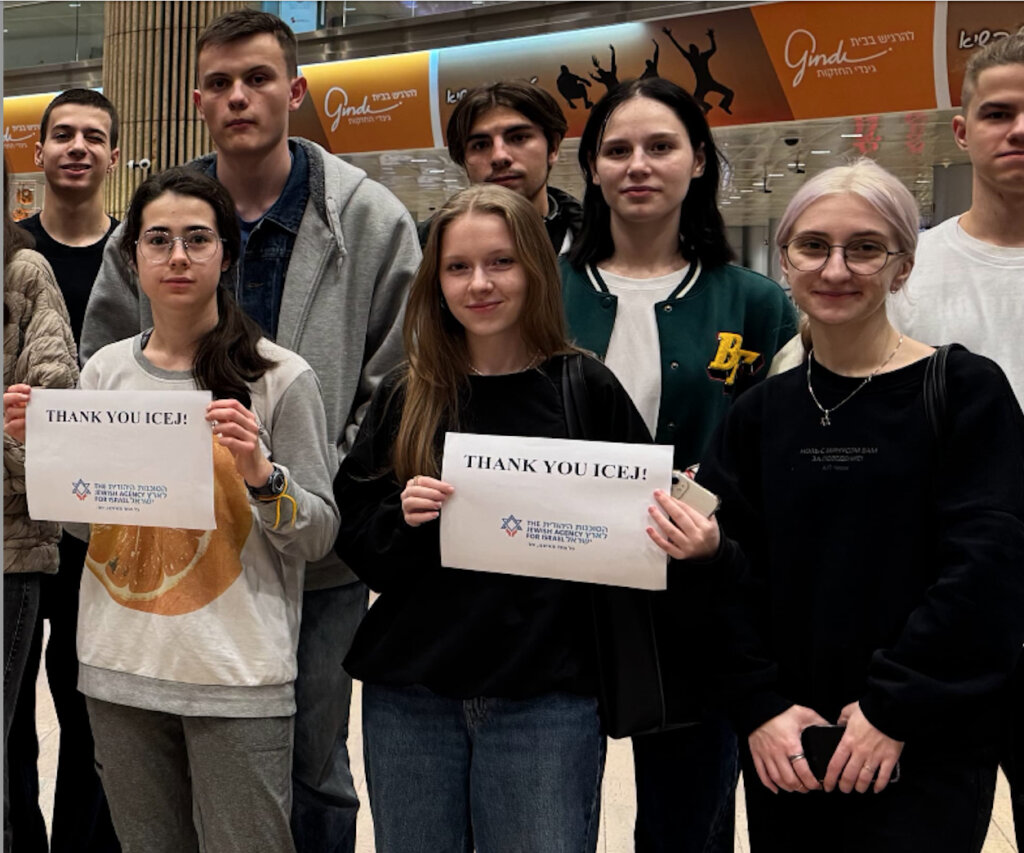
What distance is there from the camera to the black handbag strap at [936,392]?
1.45m

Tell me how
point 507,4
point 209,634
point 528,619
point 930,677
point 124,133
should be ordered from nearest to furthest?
point 930,677
point 528,619
point 209,634
point 124,133
point 507,4

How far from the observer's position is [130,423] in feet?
5.87

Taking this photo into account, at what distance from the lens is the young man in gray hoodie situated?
2.12 m

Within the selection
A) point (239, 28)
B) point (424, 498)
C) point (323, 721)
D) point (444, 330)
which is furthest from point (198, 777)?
point (239, 28)

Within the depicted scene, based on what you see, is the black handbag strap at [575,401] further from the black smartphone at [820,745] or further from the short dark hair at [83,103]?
the short dark hair at [83,103]

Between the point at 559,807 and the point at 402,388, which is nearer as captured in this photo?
the point at 559,807

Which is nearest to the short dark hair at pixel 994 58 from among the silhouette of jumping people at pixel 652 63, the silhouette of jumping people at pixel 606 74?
the silhouette of jumping people at pixel 652 63

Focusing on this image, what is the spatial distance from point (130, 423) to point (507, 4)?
8163mm

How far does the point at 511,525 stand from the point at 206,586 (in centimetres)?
62

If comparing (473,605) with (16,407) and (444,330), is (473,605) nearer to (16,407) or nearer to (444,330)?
(444,330)

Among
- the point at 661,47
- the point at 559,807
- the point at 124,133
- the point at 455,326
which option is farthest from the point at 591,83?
the point at 559,807

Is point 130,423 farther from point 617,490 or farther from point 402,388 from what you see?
point 617,490

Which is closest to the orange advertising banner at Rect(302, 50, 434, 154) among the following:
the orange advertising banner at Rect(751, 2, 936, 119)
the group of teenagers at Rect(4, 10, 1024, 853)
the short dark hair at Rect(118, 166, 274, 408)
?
the orange advertising banner at Rect(751, 2, 936, 119)

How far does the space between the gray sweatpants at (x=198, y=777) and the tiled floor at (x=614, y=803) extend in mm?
1185
